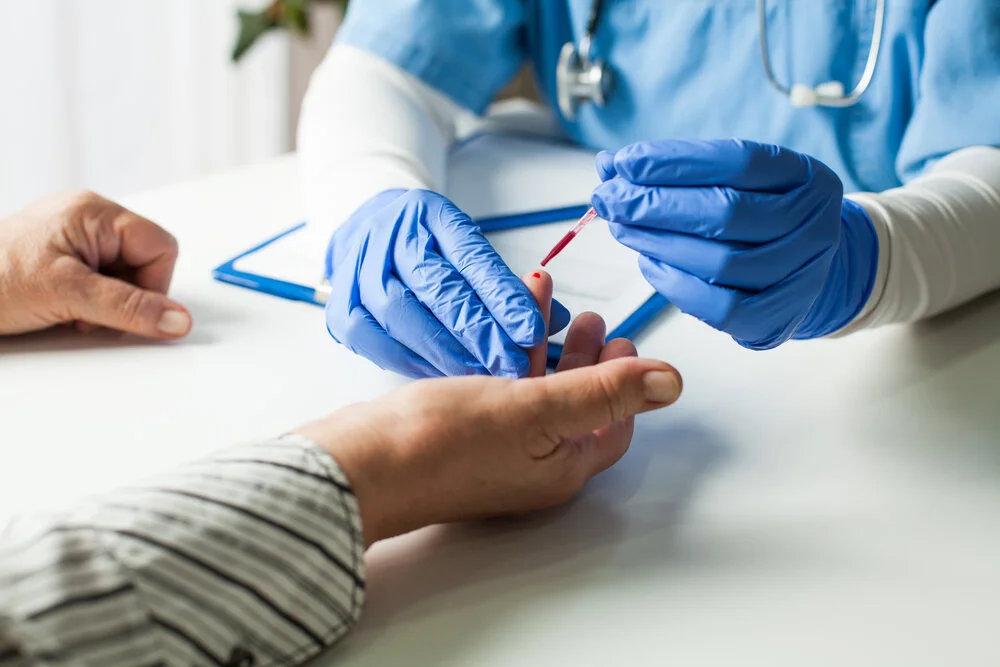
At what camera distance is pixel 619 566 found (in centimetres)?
55

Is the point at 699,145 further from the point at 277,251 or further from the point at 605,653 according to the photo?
the point at 277,251

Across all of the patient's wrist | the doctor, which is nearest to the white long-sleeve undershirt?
the doctor

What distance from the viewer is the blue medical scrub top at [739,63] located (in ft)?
2.91

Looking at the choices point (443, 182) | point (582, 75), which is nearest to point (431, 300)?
point (443, 182)

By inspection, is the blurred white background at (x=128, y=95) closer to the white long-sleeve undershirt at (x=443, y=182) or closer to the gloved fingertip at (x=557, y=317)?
the white long-sleeve undershirt at (x=443, y=182)

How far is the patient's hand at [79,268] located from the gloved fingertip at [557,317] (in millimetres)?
315

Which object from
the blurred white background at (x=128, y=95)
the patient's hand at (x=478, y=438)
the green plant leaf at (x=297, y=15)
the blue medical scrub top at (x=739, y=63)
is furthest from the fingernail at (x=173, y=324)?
the green plant leaf at (x=297, y=15)

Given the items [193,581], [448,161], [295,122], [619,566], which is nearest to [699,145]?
[619,566]

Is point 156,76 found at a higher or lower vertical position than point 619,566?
lower

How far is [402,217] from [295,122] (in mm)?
1706

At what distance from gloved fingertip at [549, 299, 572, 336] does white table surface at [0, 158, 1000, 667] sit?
97 mm

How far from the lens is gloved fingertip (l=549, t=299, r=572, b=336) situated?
734 mm

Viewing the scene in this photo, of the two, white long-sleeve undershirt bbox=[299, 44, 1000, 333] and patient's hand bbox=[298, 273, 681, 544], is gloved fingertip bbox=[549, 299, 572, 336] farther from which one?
white long-sleeve undershirt bbox=[299, 44, 1000, 333]

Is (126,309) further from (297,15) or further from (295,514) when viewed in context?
(297,15)
